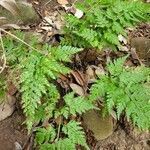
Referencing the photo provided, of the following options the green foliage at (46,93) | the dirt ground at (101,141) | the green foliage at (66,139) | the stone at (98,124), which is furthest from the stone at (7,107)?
the stone at (98,124)

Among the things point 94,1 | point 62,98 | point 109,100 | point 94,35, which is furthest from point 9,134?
point 94,1

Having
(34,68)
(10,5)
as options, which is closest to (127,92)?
(34,68)

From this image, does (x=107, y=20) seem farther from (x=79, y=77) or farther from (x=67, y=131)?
(x=67, y=131)

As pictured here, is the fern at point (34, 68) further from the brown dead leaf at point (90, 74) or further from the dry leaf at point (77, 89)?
the brown dead leaf at point (90, 74)

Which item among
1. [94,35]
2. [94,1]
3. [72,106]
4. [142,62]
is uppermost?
[94,1]

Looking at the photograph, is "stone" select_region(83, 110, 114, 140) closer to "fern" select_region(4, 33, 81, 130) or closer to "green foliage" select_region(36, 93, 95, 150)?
"green foliage" select_region(36, 93, 95, 150)

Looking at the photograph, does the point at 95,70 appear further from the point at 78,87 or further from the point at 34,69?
the point at 34,69
